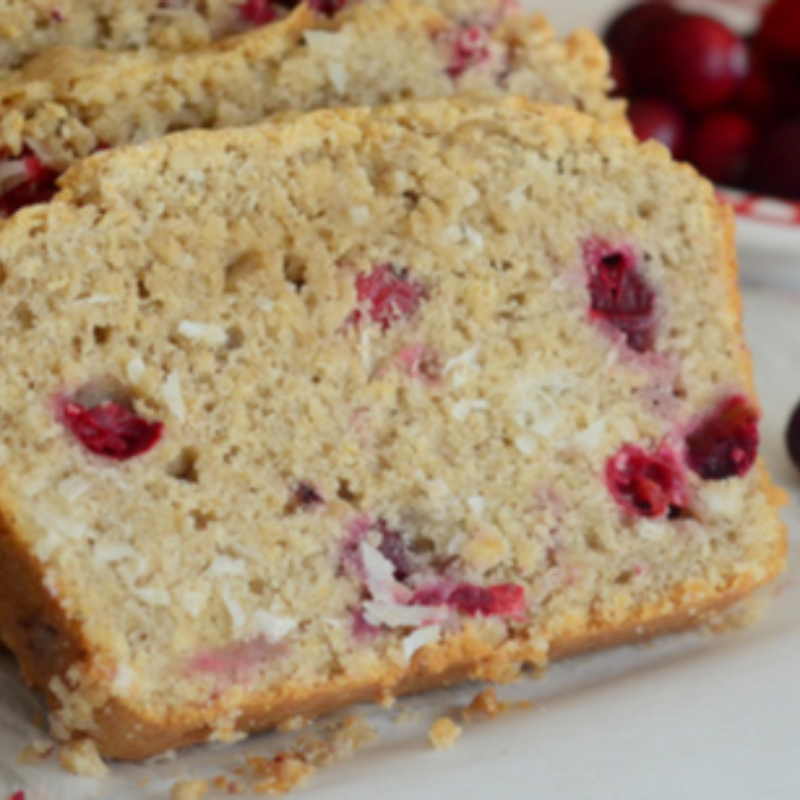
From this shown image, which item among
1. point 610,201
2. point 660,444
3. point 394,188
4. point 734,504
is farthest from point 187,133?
point 734,504

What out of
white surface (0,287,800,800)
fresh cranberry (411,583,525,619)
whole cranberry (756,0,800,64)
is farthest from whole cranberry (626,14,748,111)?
fresh cranberry (411,583,525,619)

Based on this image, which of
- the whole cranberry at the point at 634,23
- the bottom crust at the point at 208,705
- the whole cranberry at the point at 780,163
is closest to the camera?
the bottom crust at the point at 208,705

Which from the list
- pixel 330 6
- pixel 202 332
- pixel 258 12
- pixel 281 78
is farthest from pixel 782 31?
pixel 202 332

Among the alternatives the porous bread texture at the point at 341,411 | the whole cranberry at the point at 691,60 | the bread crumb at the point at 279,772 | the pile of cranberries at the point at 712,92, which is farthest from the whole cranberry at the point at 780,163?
the bread crumb at the point at 279,772

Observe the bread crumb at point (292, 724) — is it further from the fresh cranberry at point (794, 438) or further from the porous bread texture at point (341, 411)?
the fresh cranberry at point (794, 438)

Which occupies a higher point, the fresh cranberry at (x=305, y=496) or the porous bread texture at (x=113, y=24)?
the porous bread texture at (x=113, y=24)

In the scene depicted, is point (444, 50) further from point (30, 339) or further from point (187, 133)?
point (30, 339)
